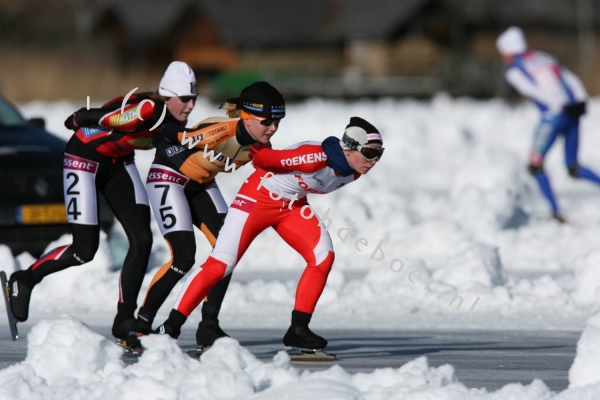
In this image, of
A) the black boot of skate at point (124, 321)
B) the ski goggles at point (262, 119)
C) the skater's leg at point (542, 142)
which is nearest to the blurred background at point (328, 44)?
the skater's leg at point (542, 142)

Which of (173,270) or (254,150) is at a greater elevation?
(254,150)

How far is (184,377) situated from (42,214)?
16.1 ft

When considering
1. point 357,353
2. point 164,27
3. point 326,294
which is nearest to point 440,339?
point 357,353

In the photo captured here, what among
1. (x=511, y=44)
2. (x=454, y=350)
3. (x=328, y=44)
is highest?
→ (x=328, y=44)

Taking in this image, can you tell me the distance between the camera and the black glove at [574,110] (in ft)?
45.4

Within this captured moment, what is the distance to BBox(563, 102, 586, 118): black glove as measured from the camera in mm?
13831

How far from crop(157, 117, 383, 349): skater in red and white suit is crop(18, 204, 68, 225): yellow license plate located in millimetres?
3362

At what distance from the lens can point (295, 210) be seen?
6.91m

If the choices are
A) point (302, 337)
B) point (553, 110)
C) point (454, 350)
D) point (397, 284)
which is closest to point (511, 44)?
point (553, 110)

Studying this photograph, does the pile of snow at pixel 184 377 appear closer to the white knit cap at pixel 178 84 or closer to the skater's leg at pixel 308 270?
the skater's leg at pixel 308 270

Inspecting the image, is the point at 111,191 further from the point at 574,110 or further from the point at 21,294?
the point at 574,110

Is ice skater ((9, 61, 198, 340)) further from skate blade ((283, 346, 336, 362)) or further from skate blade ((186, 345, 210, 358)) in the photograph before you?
skate blade ((283, 346, 336, 362))

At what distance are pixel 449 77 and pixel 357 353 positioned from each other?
37135 millimetres

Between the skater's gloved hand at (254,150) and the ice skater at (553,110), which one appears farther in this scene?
the ice skater at (553,110)
